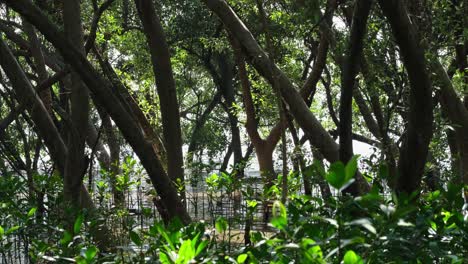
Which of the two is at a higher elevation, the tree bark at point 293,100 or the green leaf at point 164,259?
the tree bark at point 293,100

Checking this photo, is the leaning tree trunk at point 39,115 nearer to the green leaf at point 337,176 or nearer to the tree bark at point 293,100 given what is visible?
the tree bark at point 293,100

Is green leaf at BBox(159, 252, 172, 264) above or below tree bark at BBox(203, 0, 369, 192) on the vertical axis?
below

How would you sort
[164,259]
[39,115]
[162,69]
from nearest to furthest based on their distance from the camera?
[164,259] < [39,115] < [162,69]

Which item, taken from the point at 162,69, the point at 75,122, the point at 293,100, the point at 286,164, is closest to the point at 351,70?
the point at 286,164

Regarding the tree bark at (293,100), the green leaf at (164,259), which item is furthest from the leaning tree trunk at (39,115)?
the green leaf at (164,259)

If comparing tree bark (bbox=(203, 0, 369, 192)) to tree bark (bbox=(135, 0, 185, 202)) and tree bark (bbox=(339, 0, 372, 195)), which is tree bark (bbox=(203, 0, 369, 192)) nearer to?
tree bark (bbox=(135, 0, 185, 202))

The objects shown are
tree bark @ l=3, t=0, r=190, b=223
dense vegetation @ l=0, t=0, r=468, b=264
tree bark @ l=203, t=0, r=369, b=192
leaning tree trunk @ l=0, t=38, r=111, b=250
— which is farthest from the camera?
leaning tree trunk @ l=0, t=38, r=111, b=250

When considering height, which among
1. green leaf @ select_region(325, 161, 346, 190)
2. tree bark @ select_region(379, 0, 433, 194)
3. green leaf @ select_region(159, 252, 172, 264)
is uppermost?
tree bark @ select_region(379, 0, 433, 194)

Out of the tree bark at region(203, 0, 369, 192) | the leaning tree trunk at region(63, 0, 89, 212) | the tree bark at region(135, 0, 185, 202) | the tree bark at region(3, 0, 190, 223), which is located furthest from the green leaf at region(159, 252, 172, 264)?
the tree bark at region(135, 0, 185, 202)

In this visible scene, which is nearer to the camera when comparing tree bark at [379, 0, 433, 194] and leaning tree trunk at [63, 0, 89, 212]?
tree bark at [379, 0, 433, 194]

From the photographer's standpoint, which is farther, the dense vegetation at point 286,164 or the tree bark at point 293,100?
the tree bark at point 293,100

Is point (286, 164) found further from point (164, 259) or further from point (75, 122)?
point (75, 122)

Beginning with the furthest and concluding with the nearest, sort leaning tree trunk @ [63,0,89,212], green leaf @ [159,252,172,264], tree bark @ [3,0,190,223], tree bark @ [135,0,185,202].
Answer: tree bark @ [135,0,185,202], leaning tree trunk @ [63,0,89,212], tree bark @ [3,0,190,223], green leaf @ [159,252,172,264]

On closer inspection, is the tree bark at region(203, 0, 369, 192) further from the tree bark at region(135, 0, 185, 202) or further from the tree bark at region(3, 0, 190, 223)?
the tree bark at region(3, 0, 190, 223)
